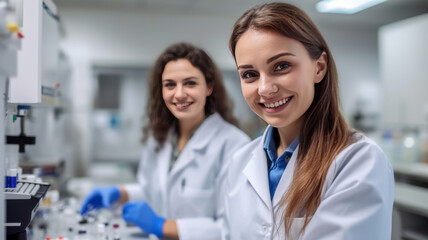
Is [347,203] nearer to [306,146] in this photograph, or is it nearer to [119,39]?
[306,146]

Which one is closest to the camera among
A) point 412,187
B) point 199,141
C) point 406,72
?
point 199,141

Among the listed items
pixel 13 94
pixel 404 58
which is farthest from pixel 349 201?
pixel 404 58

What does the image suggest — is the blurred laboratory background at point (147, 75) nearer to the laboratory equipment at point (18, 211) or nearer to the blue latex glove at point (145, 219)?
the blue latex glove at point (145, 219)

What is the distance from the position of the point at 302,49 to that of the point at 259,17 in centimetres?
15

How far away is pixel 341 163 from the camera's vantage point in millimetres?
930

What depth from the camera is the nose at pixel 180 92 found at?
4.45 feet

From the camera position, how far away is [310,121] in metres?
1.03

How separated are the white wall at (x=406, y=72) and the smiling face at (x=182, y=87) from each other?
2.77 meters

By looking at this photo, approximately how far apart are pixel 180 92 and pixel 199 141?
0.99ft

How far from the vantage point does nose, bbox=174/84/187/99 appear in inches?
53.4

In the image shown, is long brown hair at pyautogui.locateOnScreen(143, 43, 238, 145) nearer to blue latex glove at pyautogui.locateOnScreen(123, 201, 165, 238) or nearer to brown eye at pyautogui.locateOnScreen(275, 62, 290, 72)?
blue latex glove at pyautogui.locateOnScreen(123, 201, 165, 238)

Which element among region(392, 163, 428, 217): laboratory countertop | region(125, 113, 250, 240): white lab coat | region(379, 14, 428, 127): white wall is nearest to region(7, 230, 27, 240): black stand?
region(125, 113, 250, 240): white lab coat

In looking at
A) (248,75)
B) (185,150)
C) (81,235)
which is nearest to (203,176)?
(185,150)

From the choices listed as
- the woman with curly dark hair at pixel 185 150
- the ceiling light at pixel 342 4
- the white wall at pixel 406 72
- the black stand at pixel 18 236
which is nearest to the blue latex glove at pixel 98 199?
the woman with curly dark hair at pixel 185 150
